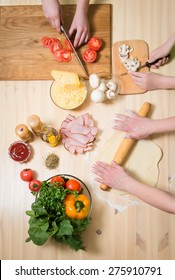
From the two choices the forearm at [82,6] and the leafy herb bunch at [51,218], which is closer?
the leafy herb bunch at [51,218]

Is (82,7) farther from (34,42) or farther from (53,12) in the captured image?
(34,42)

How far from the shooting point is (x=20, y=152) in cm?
126

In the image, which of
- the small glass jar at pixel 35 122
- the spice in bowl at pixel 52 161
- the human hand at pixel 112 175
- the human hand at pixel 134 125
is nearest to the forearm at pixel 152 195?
the human hand at pixel 112 175

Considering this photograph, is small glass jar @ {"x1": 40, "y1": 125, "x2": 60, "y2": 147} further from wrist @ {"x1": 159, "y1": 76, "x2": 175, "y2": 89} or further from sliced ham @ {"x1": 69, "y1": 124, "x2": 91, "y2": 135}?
wrist @ {"x1": 159, "y1": 76, "x2": 175, "y2": 89}

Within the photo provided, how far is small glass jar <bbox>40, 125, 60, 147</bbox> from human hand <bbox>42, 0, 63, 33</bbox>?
1.28 ft

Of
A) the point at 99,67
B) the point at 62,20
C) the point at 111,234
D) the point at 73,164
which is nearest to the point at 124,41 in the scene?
the point at 99,67

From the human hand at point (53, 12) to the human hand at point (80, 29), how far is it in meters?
0.05

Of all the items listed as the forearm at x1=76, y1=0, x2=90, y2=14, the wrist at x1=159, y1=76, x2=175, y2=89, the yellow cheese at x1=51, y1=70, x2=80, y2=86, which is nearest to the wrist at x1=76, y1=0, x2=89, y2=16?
the forearm at x1=76, y1=0, x2=90, y2=14

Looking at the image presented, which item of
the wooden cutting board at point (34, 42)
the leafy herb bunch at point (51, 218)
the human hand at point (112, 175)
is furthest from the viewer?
the wooden cutting board at point (34, 42)

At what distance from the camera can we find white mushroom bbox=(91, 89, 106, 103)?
126 cm

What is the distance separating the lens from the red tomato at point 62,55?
4.29 ft

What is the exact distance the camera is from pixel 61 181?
3.87 feet

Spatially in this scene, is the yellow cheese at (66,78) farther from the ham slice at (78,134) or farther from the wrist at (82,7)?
the wrist at (82,7)

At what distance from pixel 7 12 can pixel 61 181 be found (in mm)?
702
